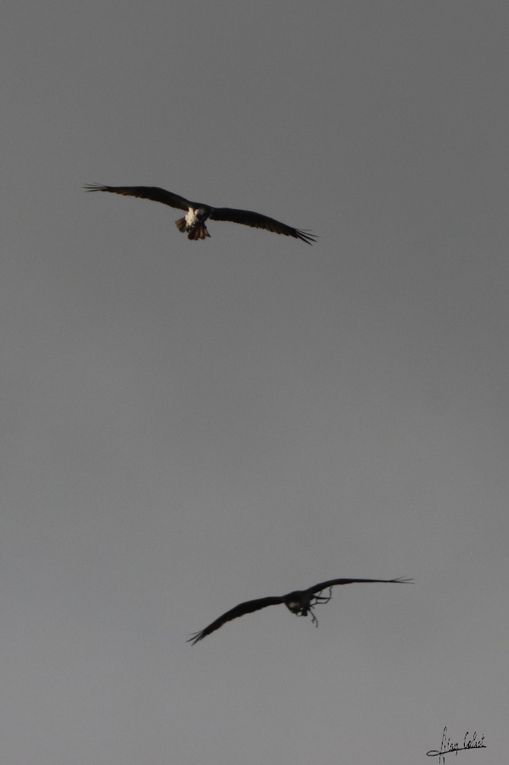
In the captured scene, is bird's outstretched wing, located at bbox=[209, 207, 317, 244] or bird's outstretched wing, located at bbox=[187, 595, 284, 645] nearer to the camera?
bird's outstretched wing, located at bbox=[187, 595, 284, 645]

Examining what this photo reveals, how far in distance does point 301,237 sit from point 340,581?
16.9 m

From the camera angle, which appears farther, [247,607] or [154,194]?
[154,194]

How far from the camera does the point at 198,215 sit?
42594 millimetres

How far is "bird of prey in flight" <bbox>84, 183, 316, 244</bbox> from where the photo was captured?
140 feet

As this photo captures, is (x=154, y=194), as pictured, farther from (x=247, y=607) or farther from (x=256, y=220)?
(x=247, y=607)

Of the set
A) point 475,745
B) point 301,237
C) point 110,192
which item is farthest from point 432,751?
point 110,192

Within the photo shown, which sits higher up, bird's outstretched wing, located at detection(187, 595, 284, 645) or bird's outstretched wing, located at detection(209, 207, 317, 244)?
bird's outstretched wing, located at detection(209, 207, 317, 244)

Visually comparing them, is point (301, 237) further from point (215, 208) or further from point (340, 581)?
point (340, 581)

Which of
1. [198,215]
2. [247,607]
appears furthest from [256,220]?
[247,607]

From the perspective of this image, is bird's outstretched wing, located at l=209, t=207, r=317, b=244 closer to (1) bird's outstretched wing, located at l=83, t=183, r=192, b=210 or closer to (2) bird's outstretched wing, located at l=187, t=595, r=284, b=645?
(1) bird's outstretched wing, located at l=83, t=183, r=192, b=210

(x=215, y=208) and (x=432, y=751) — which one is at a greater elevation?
(x=215, y=208)

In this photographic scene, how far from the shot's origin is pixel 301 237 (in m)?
44.5

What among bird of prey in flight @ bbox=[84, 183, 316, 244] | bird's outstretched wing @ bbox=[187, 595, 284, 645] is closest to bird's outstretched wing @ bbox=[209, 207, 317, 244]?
bird of prey in flight @ bbox=[84, 183, 316, 244]

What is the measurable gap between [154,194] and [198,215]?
6.09 feet
